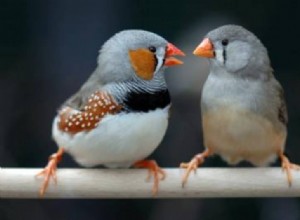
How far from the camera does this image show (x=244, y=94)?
2316 mm

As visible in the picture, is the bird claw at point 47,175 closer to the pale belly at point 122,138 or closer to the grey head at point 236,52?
the pale belly at point 122,138

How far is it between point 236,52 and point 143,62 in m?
0.25

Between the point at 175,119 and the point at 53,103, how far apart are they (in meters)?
0.39

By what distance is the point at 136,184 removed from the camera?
222 centimetres

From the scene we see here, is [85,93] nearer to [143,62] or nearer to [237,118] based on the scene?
[143,62]

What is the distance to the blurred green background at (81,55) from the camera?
305 cm

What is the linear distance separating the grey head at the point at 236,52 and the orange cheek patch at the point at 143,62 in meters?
0.13

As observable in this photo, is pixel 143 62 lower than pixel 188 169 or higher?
higher

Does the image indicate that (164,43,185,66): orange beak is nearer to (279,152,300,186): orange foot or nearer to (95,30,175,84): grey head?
(95,30,175,84): grey head

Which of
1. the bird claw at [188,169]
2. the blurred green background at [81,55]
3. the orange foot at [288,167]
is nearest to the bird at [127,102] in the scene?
the bird claw at [188,169]

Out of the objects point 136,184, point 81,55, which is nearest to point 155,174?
point 136,184

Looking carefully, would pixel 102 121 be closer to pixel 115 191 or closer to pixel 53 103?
pixel 115 191

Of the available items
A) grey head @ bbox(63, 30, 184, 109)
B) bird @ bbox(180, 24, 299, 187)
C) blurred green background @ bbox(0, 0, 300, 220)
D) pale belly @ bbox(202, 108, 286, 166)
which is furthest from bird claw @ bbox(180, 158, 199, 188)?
blurred green background @ bbox(0, 0, 300, 220)

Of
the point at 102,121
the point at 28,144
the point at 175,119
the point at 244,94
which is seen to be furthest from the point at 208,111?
the point at 28,144
